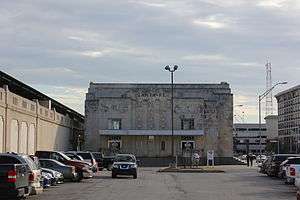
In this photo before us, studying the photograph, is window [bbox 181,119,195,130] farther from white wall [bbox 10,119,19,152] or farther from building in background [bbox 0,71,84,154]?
white wall [bbox 10,119,19,152]

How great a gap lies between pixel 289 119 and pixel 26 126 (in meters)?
126

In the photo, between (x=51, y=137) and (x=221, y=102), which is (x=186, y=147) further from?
(x=51, y=137)

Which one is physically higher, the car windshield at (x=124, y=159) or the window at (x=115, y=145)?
the window at (x=115, y=145)

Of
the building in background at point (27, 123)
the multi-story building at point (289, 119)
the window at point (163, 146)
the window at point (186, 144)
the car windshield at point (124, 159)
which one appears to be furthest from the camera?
the multi-story building at point (289, 119)

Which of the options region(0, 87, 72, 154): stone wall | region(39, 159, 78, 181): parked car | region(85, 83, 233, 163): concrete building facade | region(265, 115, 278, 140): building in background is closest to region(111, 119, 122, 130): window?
region(85, 83, 233, 163): concrete building facade

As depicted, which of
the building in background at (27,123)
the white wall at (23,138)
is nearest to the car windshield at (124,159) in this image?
the building in background at (27,123)

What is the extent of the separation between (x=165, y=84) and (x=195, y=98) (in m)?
5.11

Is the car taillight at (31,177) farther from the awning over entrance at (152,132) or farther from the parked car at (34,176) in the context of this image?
the awning over entrance at (152,132)

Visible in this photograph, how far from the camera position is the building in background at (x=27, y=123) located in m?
43.8

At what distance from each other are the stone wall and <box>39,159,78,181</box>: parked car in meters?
9.12

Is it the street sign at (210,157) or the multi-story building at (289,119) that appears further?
the multi-story building at (289,119)

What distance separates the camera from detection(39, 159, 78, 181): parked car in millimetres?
33625

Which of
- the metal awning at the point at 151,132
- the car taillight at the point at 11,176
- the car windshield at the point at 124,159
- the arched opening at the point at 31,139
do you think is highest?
the metal awning at the point at 151,132

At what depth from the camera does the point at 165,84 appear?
92.5 metres
